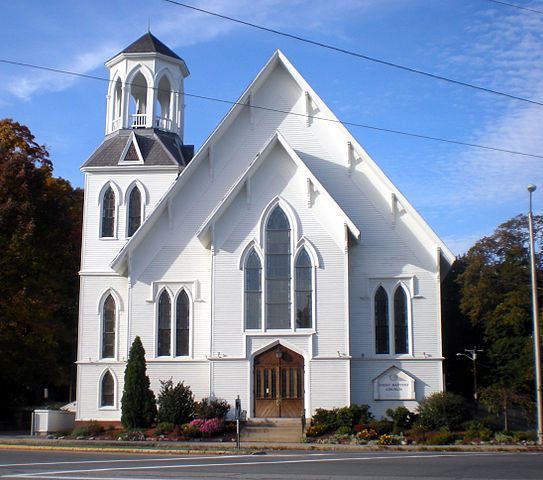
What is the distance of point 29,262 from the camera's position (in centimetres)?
3625

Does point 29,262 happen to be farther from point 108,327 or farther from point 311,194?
point 311,194

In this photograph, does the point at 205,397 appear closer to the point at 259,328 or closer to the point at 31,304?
the point at 259,328

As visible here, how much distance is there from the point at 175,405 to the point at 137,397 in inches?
57.2

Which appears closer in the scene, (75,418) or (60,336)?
(75,418)

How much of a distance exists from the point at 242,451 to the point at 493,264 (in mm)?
26375

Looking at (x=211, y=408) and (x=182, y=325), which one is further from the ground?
(x=182, y=325)

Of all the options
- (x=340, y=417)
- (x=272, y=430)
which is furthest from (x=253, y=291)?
(x=340, y=417)

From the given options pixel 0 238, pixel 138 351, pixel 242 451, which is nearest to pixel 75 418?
pixel 138 351

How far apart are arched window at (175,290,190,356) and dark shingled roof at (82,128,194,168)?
5932 millimetres

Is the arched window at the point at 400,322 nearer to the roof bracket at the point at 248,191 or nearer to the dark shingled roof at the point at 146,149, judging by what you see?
the roof bracket at the point at 248,191

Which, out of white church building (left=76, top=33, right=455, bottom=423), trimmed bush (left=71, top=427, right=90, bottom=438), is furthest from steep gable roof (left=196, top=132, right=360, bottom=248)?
trimmed bush (left=71, top=427, right=90, bottom=438)

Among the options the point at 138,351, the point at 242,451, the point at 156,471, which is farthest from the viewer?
the point at 138,351

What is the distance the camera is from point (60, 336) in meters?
40.5

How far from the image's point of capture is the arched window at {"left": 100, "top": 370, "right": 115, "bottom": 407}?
3078 centimetres
